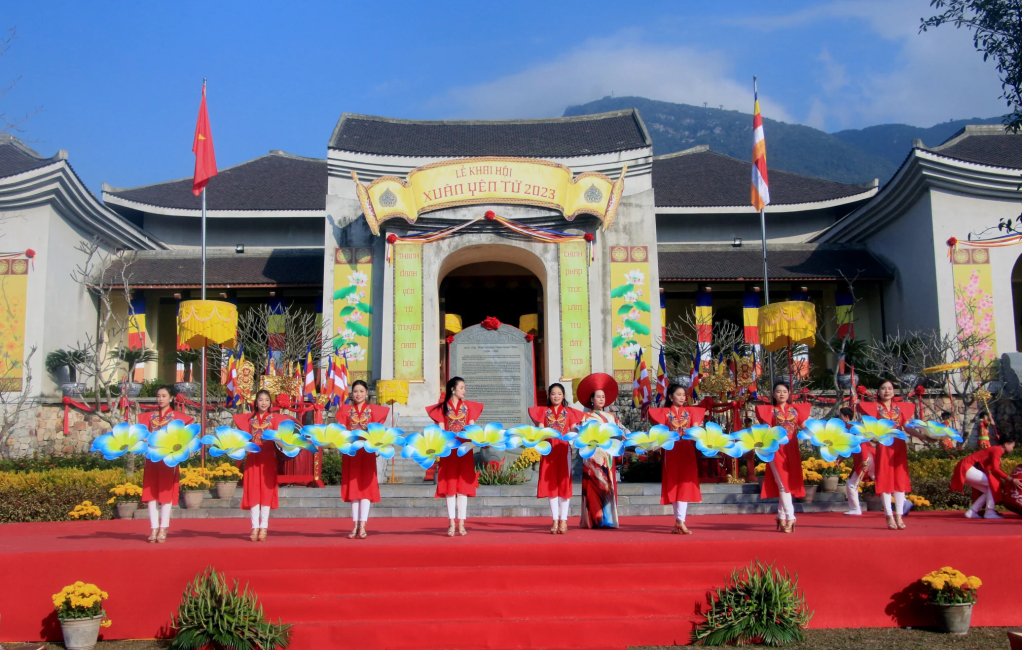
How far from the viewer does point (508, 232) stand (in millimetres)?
17594

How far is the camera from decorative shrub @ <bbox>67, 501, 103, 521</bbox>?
9828 millimetres

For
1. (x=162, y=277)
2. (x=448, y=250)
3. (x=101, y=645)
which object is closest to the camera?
(x=101, y=645)

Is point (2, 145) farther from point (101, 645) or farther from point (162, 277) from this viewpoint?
point (101, 645)

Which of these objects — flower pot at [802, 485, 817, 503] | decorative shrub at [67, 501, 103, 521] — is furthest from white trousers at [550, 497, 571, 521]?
decorative shrub at [67, 501, 103, 521]

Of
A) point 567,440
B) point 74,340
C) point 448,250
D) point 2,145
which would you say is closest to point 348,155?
point 448,250

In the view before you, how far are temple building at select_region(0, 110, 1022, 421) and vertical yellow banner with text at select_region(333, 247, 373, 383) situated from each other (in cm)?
3

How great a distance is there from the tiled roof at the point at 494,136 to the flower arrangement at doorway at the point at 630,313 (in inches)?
117

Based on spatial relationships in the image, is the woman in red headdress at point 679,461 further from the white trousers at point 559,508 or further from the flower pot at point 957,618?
the flower pot at point 957,618

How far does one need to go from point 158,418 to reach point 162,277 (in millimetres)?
13712

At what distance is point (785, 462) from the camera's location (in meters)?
7.39

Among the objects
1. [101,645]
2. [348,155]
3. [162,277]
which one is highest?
[348,155]

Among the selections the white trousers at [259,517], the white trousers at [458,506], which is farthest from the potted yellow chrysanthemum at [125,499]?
the white trousers at [458,506]

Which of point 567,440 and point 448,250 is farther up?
point 448,250

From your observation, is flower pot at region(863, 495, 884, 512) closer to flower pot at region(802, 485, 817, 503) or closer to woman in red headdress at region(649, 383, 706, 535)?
flower pot at region(802, 485, 817, 503)
